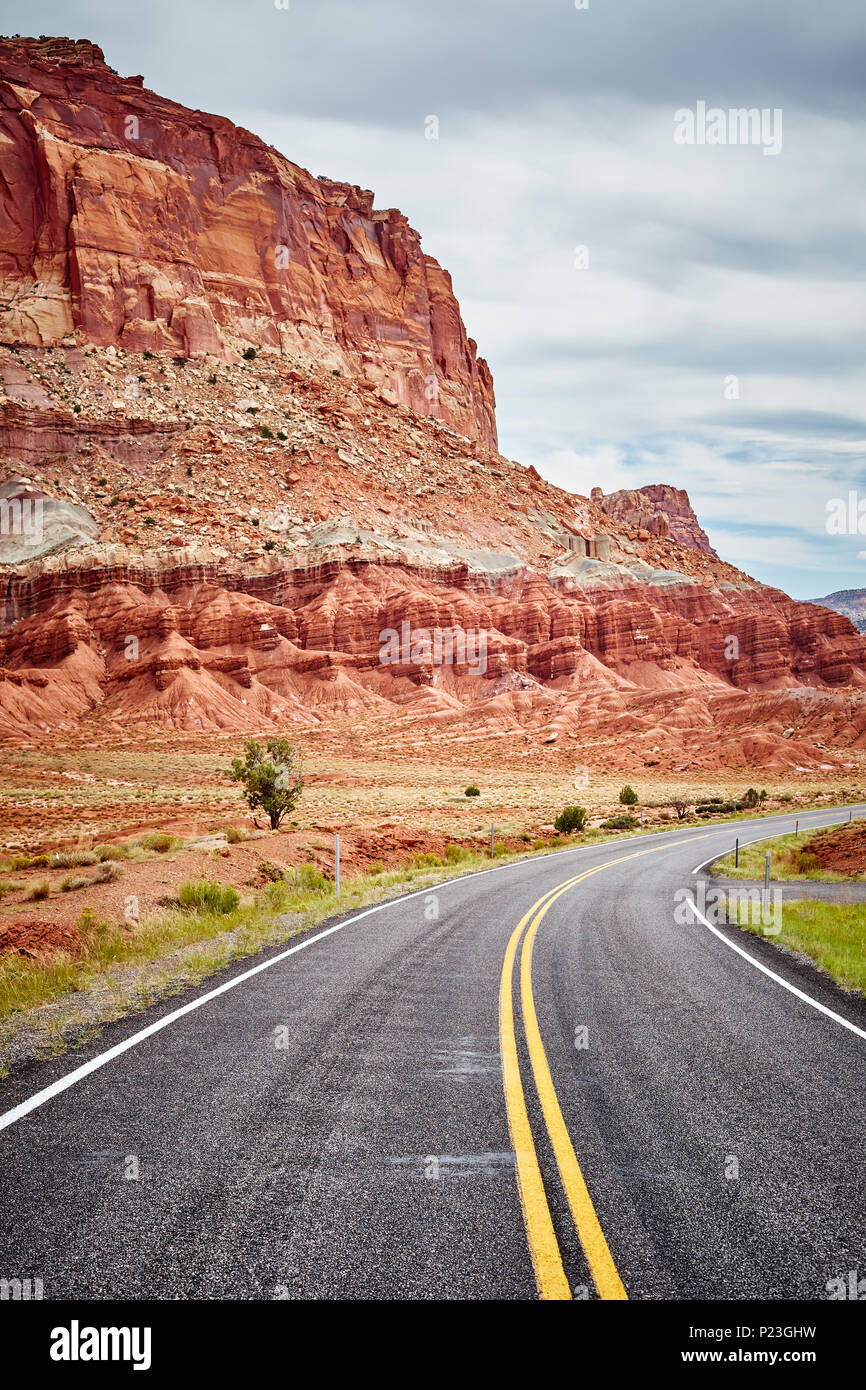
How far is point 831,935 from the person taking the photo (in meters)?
12.4

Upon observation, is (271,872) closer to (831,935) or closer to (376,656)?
(831,935)

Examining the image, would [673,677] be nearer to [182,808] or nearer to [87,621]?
[87,621]

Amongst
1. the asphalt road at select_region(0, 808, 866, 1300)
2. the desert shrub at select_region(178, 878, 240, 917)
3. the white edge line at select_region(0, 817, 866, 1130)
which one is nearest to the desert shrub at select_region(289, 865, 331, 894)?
the desert shrub at select_region(178, 878, 240, 917)

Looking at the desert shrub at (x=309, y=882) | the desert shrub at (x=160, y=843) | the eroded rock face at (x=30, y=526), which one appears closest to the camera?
the desert shrub at (x=309, y=882)

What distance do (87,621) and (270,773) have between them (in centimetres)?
6811

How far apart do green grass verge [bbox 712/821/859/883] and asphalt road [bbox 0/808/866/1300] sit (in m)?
14.5

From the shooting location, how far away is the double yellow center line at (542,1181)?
349 centimetres

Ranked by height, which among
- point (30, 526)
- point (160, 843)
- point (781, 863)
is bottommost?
point (781, 863)

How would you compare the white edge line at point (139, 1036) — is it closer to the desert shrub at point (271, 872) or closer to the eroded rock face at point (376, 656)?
the desert shrub at point (271, 872)

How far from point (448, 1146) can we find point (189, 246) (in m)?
141

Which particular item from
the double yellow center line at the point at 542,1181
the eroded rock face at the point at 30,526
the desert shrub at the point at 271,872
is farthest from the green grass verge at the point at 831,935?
the eroded rock face at the point at 30,526

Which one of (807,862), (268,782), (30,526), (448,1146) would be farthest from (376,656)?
(448,1146)

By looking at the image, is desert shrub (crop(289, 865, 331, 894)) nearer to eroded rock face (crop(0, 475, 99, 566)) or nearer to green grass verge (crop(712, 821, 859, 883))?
green grass verge (crop(712, 821, 859, 883))

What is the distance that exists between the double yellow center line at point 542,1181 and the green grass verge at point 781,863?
16.9 meters
